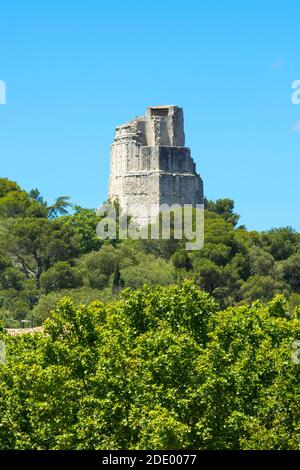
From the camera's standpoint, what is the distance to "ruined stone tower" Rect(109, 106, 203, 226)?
112 meters

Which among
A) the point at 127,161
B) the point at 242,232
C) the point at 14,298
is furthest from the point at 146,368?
the point at 127,161

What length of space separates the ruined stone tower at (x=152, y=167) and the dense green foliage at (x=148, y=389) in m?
64.4

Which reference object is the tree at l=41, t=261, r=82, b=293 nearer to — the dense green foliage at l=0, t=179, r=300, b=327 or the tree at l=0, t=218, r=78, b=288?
the dense green foliage at l=0, t=179, r=300, b=327

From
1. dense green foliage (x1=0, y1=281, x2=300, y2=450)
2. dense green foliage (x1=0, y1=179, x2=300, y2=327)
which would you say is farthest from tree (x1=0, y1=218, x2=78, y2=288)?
dense green foliage (x1=0, y1=281, x2=300, y2=450)

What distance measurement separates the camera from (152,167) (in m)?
113

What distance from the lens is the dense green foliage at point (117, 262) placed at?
8925 centimetres

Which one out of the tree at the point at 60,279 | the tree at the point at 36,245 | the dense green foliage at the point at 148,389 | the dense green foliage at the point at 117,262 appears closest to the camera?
the dense green foliage at the point at 148,389

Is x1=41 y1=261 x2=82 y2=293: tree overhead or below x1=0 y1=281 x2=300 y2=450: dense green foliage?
overhead

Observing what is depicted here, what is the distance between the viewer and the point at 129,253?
315 ft

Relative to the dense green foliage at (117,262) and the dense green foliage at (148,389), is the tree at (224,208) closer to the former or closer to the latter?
the dense green foliage at (117,262)

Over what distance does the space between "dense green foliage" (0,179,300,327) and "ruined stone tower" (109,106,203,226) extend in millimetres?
5814

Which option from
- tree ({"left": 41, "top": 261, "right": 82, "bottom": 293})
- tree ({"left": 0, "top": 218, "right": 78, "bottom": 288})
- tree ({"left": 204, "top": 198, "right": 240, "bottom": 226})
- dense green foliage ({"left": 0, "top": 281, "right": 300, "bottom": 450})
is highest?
tree ({"left": 204, "top": 198, "right": 240, "bottom": 226})

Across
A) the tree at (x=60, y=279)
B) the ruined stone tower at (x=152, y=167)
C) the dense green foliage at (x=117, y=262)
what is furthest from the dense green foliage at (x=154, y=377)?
the ruined stone tower at (x=152, y=167)

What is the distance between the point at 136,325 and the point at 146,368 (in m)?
5.33
